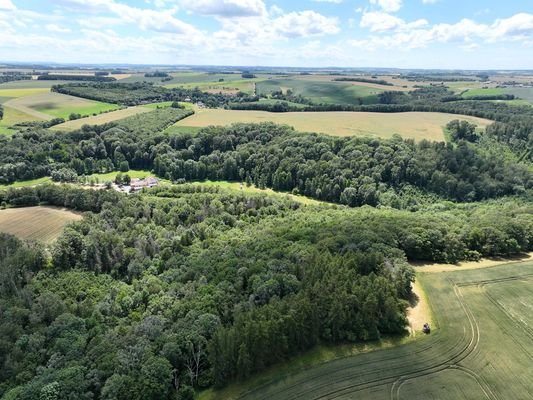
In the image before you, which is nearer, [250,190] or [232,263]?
[232,263]

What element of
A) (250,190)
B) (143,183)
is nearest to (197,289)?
(250,190)

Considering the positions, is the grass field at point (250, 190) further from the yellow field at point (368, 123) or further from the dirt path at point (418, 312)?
the dirt path at point (418, 312)

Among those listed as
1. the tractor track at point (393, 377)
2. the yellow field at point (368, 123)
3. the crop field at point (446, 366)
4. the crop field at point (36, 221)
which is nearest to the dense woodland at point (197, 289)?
the crop field at point (446, 366)

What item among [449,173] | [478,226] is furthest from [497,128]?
[478,226]

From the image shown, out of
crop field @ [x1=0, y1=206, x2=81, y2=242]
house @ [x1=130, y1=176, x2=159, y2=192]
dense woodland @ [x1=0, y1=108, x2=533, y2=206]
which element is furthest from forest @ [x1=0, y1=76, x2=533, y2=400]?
house @ [x1=130, y1=176, x2=159, y2=192]

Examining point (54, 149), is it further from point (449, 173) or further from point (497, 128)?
point (497, 128)

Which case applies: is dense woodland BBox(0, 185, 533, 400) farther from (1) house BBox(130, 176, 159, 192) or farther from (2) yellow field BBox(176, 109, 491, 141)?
(2) yellow field BBox(176, 109, 491, 141)

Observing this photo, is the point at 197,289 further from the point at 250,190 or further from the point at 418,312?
the point at 250,190
